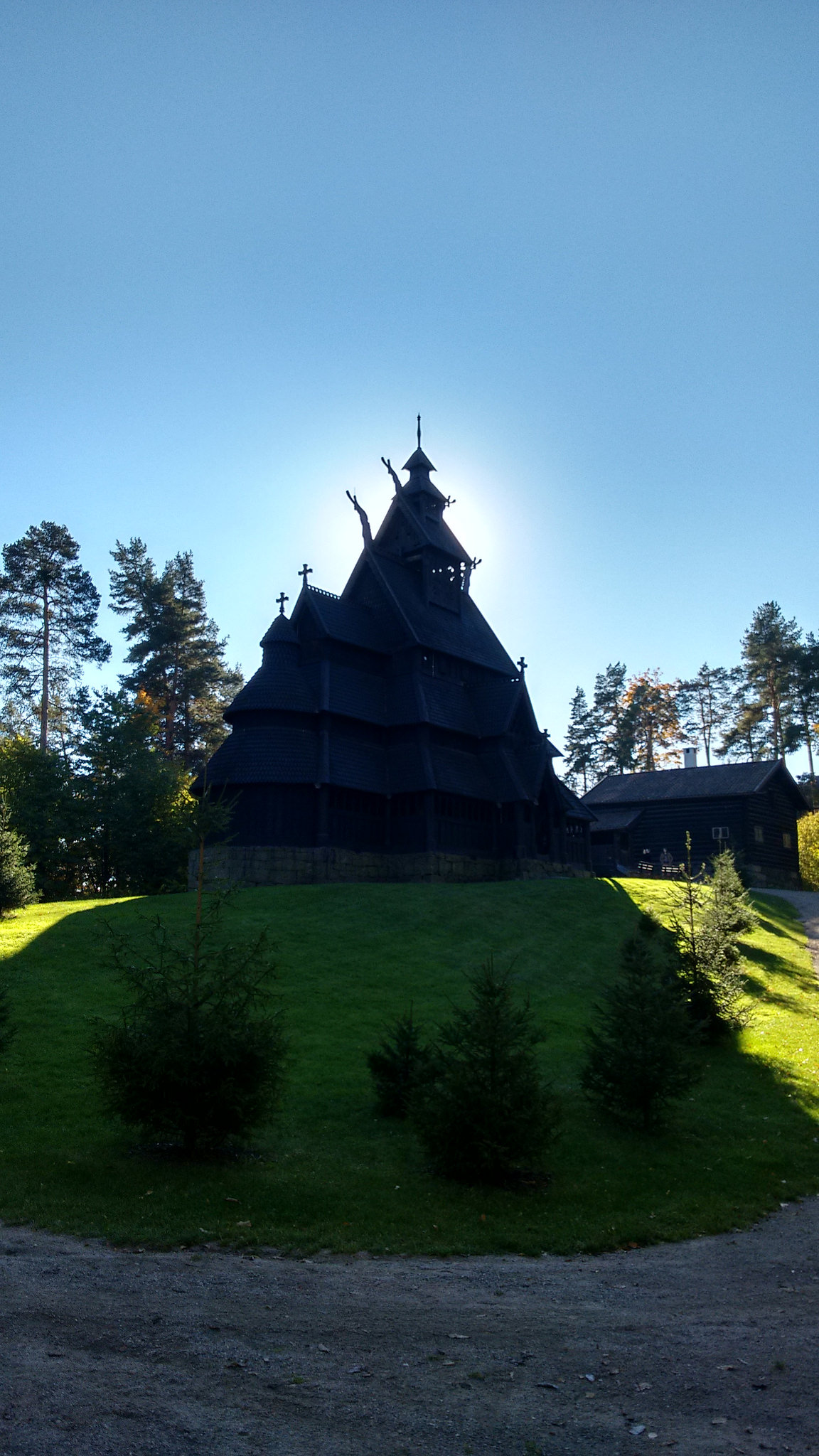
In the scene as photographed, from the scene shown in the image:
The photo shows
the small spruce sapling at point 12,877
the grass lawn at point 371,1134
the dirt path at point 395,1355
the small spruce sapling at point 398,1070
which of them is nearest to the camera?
the dirt path at point 395,1355

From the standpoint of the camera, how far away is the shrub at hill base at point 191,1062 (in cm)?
1313

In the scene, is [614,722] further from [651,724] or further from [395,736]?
[395,736]

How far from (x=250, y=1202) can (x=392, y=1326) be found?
4.21m

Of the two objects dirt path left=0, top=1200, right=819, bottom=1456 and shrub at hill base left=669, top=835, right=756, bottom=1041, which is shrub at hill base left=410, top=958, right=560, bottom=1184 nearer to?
dirt path left=0, top=1200, right=819, bottom=1456

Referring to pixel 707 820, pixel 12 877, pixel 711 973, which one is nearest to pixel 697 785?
pixel 707 820

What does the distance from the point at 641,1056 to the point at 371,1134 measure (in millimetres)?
4554

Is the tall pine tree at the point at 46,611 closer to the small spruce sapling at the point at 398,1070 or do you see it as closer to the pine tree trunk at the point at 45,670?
the pine tree trunk at the point at 45,670

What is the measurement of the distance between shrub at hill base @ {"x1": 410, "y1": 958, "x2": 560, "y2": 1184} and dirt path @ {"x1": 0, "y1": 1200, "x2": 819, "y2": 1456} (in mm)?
2797

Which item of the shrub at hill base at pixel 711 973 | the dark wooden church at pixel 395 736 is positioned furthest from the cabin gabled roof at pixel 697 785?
the shrub at hill base at pixel 711 973

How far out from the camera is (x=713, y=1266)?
1066 cm

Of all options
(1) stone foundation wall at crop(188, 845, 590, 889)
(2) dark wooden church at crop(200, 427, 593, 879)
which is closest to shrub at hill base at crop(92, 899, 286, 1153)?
(1) stone foundation wall at crop(188, 845, 590, 889)

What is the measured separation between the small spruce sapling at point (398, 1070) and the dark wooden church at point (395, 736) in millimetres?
20540

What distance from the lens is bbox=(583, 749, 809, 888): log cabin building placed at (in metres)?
56.6

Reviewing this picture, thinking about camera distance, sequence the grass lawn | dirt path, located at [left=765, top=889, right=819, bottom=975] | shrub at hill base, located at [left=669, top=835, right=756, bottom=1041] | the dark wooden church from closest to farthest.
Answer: the grass lawn < shrub at hill base, located at [left=669, top=835, right=756, bottom=1041] < dirt path, located at [left=765, top=889, right=819, bottom=975] < the dark wooden church
